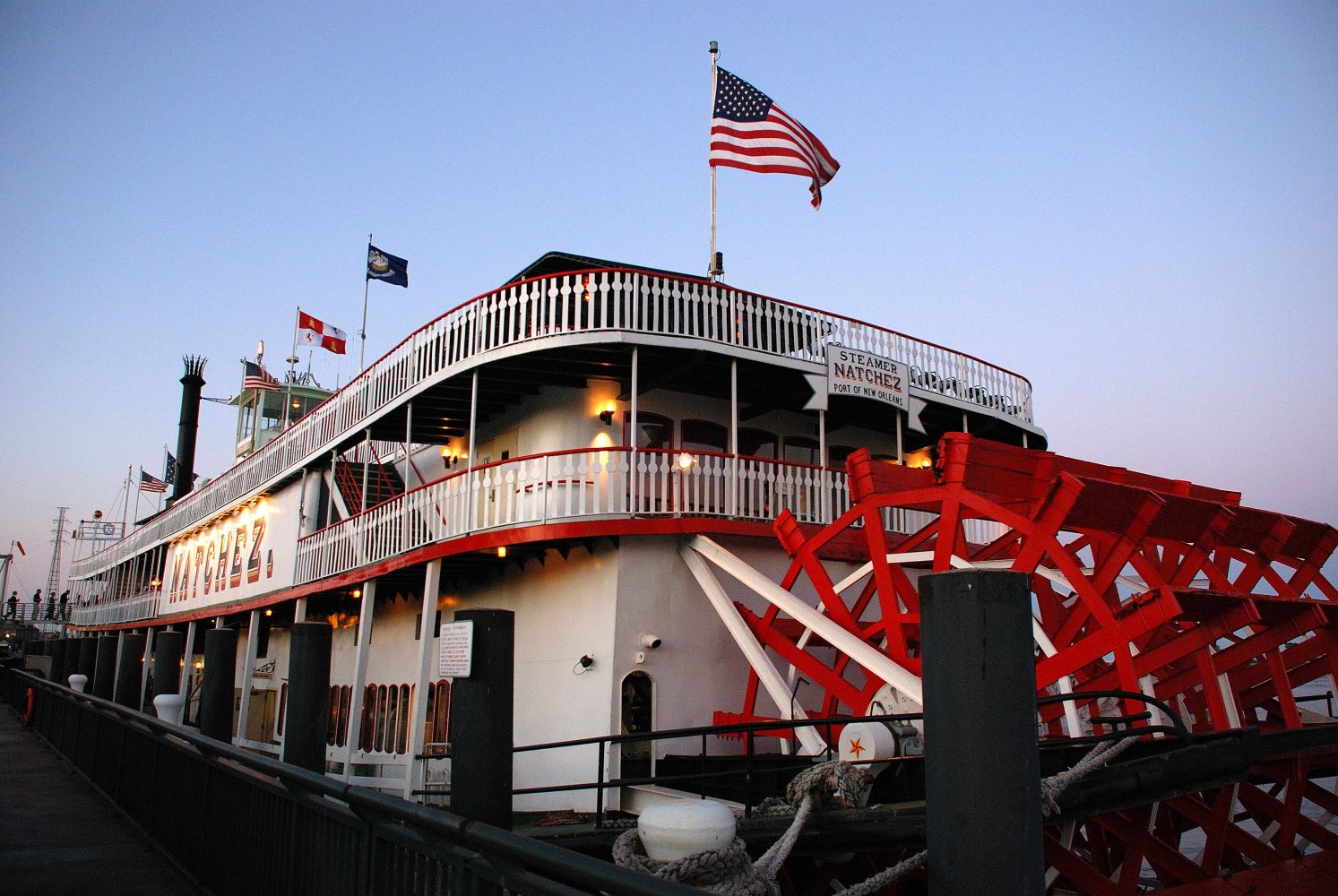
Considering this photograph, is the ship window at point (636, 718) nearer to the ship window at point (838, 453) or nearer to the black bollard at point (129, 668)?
the ship window at point (838, 453)

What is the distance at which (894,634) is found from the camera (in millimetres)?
8656

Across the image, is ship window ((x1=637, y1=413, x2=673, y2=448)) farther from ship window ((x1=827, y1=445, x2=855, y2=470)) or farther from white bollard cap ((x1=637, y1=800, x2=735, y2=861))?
white bollard cap ((x1=637, y1=800, x2=735, y2=861))

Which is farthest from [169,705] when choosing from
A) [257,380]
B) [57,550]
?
[57,550]

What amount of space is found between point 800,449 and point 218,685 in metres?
6.71

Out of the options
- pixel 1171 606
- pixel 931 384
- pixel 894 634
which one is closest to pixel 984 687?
pixel 1171 606

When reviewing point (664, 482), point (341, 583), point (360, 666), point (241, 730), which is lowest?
point (241, 730)

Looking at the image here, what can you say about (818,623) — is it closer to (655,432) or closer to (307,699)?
(655,432)

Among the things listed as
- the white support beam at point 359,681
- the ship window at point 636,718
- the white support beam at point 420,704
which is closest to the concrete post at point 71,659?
the white support beam at point 359,681

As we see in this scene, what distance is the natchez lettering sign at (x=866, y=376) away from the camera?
418 inches

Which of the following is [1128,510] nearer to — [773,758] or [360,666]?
[773,758]

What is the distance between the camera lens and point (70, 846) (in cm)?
592

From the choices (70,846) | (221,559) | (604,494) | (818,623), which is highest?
(221,559)

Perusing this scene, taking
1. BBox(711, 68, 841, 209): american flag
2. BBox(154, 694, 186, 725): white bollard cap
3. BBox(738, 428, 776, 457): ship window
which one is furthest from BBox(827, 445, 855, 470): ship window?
BBox(154, 694, 186, 725): white bollard cap

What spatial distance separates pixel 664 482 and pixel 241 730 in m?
9.26
